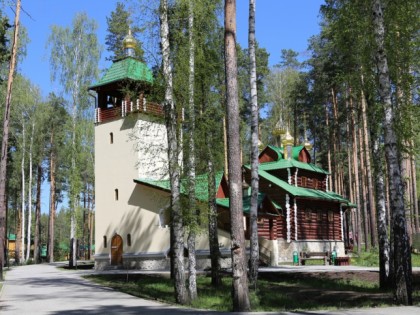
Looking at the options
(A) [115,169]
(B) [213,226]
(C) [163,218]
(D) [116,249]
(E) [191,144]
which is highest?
(A) [115,169]

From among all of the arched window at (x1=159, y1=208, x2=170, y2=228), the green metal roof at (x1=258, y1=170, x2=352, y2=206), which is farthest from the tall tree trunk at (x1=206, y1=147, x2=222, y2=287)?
the green metal roof at (x1=258, y1=170, x2=352, y2=206)

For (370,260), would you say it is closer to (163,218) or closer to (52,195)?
(163,218)

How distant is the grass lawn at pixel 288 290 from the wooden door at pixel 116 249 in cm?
549

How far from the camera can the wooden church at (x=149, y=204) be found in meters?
24.7

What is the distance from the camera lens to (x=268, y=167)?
32.0 meters

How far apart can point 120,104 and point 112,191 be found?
5155 mm

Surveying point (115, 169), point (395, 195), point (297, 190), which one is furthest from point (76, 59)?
point (395, 195)

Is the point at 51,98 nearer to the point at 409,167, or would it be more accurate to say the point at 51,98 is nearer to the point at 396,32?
the point at 409,167

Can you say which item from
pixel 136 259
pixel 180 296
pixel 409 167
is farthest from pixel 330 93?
pixel 180 296

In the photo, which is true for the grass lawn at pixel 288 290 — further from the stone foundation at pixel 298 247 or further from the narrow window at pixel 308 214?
the narrow window at pixel 308 214

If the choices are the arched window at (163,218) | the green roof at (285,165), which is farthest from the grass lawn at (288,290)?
the green roof at (285,165)

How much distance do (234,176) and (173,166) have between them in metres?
2.96

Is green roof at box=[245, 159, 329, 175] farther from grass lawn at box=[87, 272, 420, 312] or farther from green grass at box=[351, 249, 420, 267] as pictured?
grass lawn at box=[87, 272, 420, 312]

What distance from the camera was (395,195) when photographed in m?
10.3
